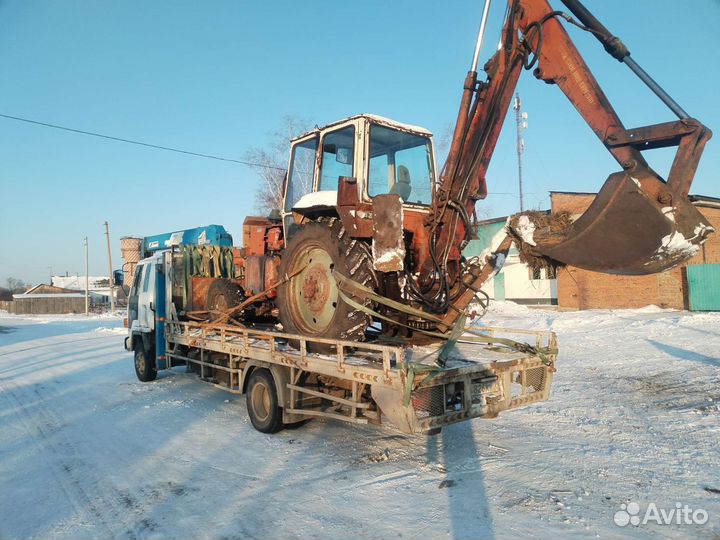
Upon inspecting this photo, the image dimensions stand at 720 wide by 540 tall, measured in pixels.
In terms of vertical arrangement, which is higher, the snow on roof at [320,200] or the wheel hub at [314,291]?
the snow on roof at [320,200]

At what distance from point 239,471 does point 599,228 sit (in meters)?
4.09

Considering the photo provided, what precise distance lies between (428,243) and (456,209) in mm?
481

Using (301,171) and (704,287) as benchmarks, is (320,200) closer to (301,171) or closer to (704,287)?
(301,171)

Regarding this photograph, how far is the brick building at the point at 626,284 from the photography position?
65.4ft

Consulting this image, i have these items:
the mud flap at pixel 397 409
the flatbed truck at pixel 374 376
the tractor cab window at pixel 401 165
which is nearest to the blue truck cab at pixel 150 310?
the flatbed truck at pixel 374 376

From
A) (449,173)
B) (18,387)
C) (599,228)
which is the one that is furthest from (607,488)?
(18,387)

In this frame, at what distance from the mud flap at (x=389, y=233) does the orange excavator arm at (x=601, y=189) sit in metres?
0.68

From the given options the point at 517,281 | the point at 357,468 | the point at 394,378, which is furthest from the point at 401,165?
the point at 517,281

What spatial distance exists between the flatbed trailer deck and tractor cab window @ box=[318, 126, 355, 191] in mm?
2057

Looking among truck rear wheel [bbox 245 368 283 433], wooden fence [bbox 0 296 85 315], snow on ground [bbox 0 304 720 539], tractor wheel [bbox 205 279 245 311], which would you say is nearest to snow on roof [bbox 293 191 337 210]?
truck rear wheel [bbox 245 368 283 433]

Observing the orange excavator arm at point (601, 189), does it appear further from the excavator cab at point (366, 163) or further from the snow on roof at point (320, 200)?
the snow on roof at point (320, 200)

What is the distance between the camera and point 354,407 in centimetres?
504

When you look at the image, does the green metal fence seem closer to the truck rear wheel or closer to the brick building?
the brick building

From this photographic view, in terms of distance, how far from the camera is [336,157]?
6449 millimetres
